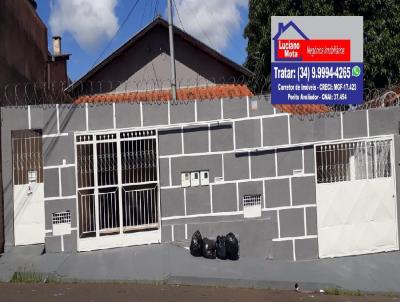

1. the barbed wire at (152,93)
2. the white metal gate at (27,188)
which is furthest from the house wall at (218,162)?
the barbed wire at (152,93)

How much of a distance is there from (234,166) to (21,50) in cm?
559

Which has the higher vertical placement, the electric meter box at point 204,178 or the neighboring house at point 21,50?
the neighboring house at point 21,50

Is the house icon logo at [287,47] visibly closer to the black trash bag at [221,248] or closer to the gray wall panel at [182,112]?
the gray wall panel at [182,112]

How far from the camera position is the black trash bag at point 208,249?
8.77 m

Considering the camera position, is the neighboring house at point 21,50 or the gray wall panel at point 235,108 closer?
the gray wall panel at point 235,108

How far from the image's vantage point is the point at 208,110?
30.1ft

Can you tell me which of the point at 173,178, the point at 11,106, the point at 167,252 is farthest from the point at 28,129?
the point at 167,252

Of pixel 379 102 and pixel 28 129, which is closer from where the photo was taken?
pixel 28 129

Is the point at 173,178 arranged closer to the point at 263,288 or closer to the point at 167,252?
the point at 167,252

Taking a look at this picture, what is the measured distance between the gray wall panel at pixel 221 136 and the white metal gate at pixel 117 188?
104 cm

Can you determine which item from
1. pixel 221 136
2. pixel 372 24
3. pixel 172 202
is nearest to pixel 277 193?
pixel 221 136

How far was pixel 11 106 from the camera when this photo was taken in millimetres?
8922

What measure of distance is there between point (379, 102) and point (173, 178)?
4.48m

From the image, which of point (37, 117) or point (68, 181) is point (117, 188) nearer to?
point (68, 181)
